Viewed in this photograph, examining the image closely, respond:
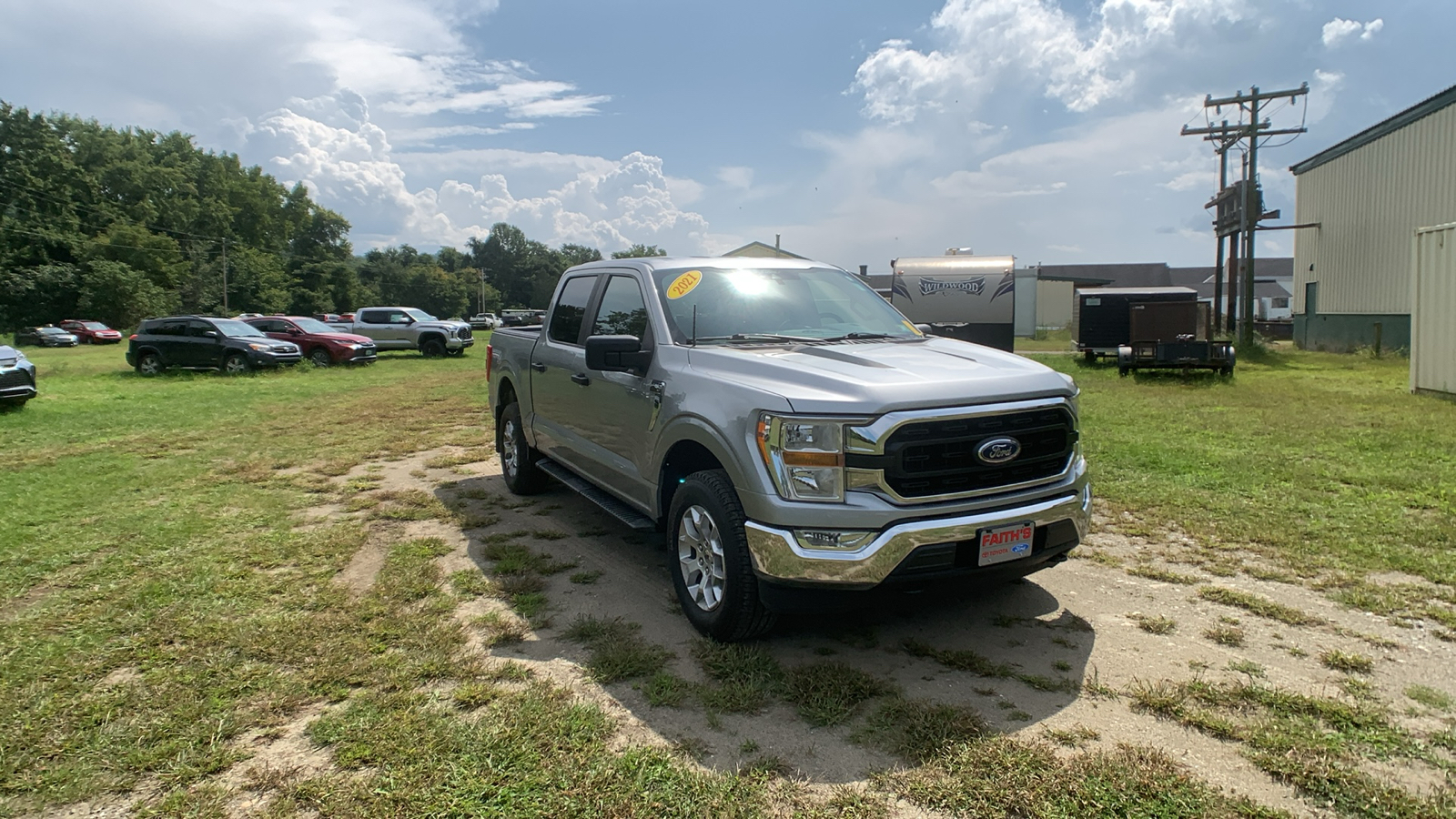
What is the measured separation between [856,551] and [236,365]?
21581 mm

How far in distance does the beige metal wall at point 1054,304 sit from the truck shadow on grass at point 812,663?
56246 millimetres

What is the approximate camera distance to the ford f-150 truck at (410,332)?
28344 mm

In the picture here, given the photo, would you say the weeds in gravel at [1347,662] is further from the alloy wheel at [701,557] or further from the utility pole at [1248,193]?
the utility pole at [1248,193]

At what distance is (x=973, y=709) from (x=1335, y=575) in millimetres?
2780

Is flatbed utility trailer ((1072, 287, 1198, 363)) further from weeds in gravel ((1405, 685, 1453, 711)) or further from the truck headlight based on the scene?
the truck headlight

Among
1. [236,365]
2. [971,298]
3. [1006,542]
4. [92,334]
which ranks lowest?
[1006,542]

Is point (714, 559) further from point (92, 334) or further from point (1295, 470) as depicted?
point (92, 334)

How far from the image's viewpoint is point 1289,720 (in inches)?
121

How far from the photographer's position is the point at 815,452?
3.47 meters

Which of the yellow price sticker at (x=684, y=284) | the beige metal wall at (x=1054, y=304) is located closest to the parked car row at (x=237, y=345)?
the yellow price sticker at (x=684, y=284)

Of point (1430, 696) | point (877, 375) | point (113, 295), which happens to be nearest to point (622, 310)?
point (877, 375)

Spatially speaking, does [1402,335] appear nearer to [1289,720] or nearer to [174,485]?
[1289,720]

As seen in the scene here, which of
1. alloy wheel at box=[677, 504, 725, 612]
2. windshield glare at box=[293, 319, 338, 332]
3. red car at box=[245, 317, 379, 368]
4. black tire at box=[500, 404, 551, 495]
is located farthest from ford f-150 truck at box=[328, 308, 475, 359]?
alloy wheel at box=[677, 504, 725, 612]

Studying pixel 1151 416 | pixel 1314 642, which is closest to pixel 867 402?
pixel 1314 642
